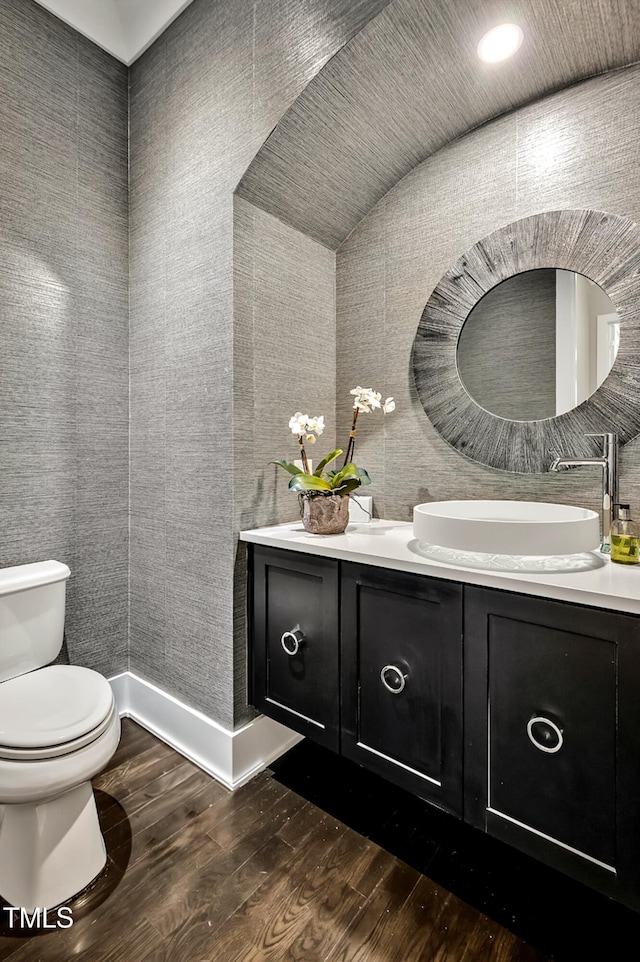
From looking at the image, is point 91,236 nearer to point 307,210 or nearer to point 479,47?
point 307,210

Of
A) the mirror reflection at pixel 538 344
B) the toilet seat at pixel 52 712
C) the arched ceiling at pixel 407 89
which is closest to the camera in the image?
the toilet seat at pixel 52 712

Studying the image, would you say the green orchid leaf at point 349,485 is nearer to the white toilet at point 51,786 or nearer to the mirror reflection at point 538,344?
the mirror reflection at point 538,344

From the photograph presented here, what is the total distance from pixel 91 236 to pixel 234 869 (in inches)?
89.3

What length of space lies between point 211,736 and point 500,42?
7.70 ft

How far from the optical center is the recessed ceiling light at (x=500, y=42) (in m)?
1.30

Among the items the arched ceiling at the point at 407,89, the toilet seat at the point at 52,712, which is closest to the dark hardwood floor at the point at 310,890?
the toilet seat at the point at 52,712

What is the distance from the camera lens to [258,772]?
1.70 meters

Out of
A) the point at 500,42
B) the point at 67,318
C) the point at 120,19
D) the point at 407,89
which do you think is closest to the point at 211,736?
the point at 67,318

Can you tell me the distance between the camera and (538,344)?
150 centimetres

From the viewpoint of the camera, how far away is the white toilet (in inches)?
45.3

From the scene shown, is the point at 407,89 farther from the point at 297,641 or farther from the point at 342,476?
the point at 297,641

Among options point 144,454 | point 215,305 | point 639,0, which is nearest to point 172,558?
point 144,454

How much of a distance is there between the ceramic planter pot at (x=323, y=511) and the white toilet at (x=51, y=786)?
0.78 metres

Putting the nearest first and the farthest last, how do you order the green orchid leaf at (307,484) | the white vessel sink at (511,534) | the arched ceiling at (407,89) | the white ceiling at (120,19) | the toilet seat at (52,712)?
the white vessel sink at (511,534) < the toilet seat at (52,712) < the arched ceiling at (407,89) < the green orchid leaf at (307,484) < the white ceiling at (120,19)
